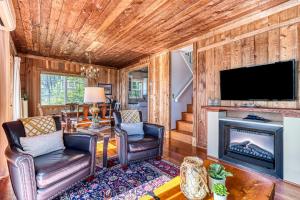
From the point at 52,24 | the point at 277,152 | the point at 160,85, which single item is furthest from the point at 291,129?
the point at 52,24

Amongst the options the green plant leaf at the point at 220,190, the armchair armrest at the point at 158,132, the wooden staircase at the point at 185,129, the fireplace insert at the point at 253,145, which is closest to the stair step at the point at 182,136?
the wooden staircase at the point at 185,129

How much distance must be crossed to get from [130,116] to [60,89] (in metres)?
4.29

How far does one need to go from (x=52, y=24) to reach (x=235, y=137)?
4.05 m

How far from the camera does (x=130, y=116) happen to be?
3.22 metres

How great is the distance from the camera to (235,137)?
9.55 feet

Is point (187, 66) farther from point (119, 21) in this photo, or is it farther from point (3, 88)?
point (3, 88)

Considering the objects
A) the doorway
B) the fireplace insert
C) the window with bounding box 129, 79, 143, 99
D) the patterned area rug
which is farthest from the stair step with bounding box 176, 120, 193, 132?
the window with bounding box 129, 79, 143, 99

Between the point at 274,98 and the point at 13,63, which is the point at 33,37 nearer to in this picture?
the point at 13,63

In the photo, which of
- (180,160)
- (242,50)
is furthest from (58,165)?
(242,50)

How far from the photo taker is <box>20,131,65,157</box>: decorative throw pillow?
1871 millimetres

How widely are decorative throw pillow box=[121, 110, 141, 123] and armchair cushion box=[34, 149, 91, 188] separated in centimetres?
114

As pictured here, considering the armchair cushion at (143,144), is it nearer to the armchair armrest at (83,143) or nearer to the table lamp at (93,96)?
the armchair armrest at (83,143)

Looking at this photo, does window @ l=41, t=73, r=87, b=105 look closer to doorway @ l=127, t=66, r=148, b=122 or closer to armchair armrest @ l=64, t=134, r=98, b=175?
doorway @ l=127, t=66, r=148, b=122

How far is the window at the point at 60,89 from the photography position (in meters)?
5.87
